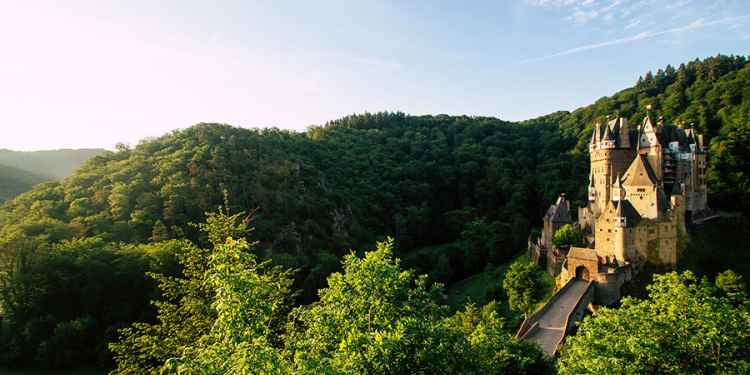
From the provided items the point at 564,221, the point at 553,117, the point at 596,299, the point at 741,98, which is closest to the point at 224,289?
the point at 596,299

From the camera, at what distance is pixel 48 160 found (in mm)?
68938

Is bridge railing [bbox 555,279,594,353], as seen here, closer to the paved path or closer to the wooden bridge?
the wooden bridge

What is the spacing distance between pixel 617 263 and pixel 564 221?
42.0ft

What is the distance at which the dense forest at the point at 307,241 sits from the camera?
11.2 meters

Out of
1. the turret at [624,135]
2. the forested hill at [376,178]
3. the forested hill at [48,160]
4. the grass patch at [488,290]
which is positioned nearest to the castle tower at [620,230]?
the grass patch at [488,290]

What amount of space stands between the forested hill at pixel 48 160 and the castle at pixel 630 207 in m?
70.9

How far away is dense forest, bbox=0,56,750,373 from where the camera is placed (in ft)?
36.8

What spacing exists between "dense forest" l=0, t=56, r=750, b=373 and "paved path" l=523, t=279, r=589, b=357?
4326mm

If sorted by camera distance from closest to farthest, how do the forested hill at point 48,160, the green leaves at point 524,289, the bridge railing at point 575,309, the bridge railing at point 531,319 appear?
the bridge railing at point 575,309 < the bridge railing at point 531,319 < the green leaves at point 524,289 < the forested hill at point 48,160

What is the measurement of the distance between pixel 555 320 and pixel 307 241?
112ft

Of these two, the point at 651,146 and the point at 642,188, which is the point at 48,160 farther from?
the point at 651,146

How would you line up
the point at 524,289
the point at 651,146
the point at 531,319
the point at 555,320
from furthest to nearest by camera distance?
the point at 651,146, the point at 524,289, the point at 531,319, the point at 555,320

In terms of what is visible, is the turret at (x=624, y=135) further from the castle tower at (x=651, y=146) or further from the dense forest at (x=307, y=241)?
the dense forest at (x=307, y=241)

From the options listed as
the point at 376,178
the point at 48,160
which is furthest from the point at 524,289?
the point at 48,160
